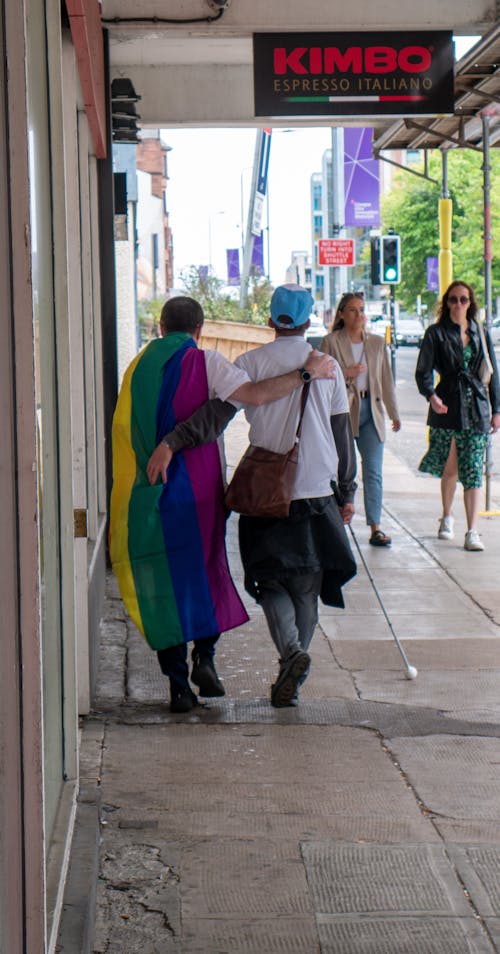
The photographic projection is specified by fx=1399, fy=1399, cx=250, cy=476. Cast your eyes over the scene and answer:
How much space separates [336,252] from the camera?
31953mm

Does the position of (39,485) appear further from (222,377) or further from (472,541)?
(472,541)

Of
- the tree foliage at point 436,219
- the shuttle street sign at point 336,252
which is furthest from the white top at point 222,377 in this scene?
the tree foliage at point 436,219

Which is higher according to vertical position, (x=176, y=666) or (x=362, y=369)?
(x=362, y=369)

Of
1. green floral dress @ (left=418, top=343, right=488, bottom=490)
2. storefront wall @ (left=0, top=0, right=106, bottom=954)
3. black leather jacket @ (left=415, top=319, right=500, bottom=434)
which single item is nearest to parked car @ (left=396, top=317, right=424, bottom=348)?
green floral dress @ (left=418, top=343, right=488, bottom=490)

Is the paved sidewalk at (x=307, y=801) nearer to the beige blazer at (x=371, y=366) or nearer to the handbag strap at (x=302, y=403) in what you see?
the handbag strap at (x=302, y=403)

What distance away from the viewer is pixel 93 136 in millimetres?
8125

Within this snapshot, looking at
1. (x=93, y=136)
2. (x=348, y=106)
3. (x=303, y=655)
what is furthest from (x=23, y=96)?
(x=348, y=106)

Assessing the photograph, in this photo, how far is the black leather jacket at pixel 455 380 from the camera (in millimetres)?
10375

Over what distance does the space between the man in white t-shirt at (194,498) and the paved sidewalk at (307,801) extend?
388 mm

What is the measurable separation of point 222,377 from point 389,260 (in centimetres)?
2007

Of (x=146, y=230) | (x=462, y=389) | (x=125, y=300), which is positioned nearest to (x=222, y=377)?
(x=462, y=389)

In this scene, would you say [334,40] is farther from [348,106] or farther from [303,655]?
[303,655]

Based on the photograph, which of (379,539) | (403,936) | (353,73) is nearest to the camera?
(403,936)

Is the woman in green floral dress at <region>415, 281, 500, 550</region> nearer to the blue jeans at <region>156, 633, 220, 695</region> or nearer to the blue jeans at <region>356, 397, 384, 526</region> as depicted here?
the blue jeans at <region>356, 397, 384, 526</region>
